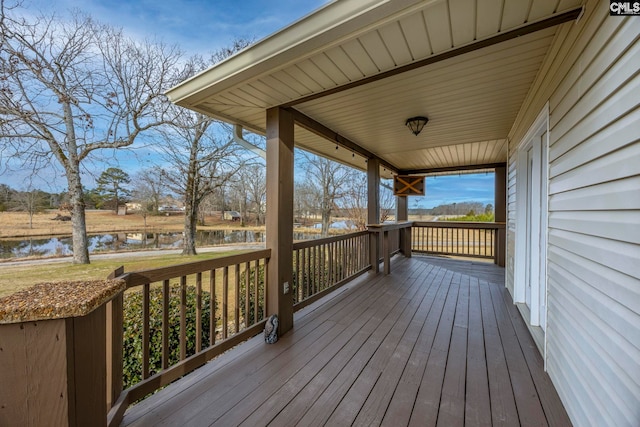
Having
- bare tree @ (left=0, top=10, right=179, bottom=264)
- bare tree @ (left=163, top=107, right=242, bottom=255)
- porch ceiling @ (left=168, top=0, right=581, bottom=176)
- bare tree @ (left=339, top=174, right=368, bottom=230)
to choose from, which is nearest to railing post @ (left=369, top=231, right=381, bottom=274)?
porch ceiling @ (left=168, top=0, right=581, bottom=176)

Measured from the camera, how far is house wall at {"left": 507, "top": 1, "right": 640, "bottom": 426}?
95 centimetres

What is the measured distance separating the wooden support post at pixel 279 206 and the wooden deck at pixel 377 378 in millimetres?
315

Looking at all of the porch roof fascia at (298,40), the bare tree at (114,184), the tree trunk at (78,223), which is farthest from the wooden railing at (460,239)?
the tree trunk at (78,223)

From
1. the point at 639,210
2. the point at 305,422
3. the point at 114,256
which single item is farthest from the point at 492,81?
the point at 114,256

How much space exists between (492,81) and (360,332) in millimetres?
2651

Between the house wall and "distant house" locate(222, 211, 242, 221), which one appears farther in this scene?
"distant house" locate(222, 211, 242, 221)

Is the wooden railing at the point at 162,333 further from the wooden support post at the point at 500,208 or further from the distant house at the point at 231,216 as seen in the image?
the distant house at the point at 231,216

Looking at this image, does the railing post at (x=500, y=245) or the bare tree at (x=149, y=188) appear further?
the bare tree at (x=149, y=188)

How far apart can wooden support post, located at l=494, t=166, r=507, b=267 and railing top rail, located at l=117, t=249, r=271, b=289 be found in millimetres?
5567

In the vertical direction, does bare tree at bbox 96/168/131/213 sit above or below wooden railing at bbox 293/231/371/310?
above

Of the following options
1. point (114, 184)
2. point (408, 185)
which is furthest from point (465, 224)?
point (114, 184)

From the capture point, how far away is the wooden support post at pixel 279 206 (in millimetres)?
2525

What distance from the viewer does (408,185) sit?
6355 mm

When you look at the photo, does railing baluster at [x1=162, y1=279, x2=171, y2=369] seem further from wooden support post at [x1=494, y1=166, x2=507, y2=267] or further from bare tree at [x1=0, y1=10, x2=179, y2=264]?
bare tree at [x1=0, y1=10, x2=179, y2=264]
